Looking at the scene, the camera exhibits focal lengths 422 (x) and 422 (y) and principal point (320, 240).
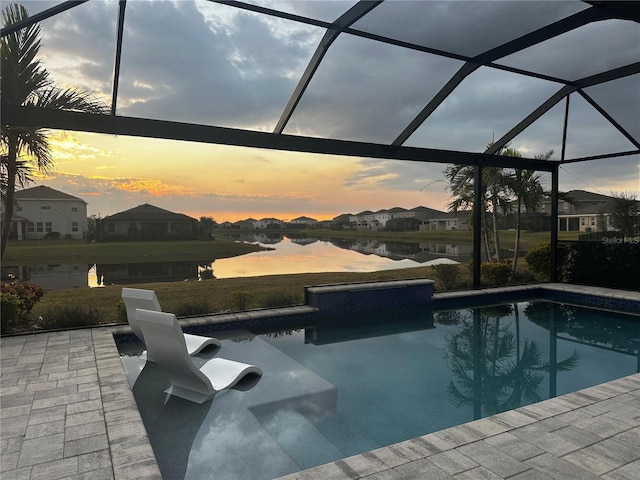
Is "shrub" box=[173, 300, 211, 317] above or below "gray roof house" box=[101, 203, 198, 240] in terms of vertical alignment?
below

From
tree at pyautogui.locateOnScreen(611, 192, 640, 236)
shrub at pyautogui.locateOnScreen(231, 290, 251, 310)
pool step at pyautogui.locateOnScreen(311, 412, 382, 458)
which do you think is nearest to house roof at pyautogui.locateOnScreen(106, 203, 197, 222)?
shrub at pyautogui.locateOnScreen(231, 290, 251, 310)

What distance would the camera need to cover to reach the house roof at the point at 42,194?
8.78 m

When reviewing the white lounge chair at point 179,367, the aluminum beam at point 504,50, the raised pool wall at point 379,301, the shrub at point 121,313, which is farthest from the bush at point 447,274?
the shrub at point 121,313

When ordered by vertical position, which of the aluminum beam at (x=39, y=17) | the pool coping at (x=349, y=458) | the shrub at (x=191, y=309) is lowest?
the pool coping at (x=349, y=458)

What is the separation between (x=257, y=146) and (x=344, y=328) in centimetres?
396

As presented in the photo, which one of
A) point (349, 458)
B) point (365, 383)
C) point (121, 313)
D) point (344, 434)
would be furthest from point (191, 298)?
point (349, 458)

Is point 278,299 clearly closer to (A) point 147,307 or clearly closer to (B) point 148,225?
(A) point 147,307

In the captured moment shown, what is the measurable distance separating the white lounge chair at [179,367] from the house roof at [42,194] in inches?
233

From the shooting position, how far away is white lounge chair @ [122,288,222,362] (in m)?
6.27

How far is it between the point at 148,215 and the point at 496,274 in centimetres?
1015

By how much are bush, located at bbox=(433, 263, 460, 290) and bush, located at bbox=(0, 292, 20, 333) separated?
9744mm

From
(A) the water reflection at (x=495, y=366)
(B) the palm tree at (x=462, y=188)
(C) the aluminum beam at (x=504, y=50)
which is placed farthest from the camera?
(B) the palm tree at (x=462, y=188)

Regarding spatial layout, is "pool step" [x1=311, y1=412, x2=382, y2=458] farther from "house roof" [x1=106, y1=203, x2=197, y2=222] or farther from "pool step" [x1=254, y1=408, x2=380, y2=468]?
"house roof" [x1=106, y1=203, x2=197, y2=222]

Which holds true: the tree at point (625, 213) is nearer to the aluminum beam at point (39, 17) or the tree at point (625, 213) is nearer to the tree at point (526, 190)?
the tree at point (526, 190)
